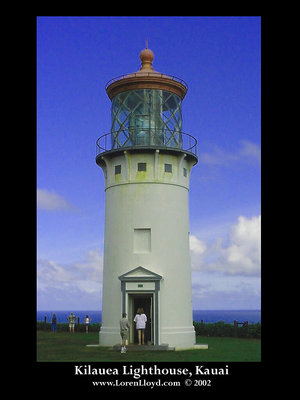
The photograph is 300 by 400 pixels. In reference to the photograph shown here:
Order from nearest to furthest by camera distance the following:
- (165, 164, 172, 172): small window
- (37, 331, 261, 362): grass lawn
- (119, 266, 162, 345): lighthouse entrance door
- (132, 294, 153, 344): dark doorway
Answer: (37, 331, 261, 362): grass lawn, (119, 266, 162, 345): lighthouse entrance door, (132, 294, 153, 344): dark doorway, (165, 164, 172, 172): small window

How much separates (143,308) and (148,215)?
450 centimetres

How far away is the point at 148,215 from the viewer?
26312mm

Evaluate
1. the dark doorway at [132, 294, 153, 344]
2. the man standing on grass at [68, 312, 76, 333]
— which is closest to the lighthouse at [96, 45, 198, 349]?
the dark doorway at [132, 294, 153, 344]

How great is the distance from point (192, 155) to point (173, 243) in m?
4.54

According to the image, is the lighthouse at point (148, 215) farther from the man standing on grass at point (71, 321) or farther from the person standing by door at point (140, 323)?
the man standing on grass at point (71, 321)

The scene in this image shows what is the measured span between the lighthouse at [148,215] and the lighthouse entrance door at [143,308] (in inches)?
1.8

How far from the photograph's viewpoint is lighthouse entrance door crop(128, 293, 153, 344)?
25.9 m

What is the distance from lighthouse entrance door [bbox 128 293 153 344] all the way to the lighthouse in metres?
0.05

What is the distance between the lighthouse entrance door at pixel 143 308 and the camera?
25891mm

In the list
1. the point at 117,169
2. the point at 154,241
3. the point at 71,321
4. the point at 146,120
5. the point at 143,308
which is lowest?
the point at 71,321

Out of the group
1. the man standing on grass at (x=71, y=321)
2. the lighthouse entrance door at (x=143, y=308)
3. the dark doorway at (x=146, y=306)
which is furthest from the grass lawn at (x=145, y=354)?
the man standing on grass at (x=71, y=321)

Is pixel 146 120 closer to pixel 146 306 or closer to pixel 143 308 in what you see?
pixel 146 306

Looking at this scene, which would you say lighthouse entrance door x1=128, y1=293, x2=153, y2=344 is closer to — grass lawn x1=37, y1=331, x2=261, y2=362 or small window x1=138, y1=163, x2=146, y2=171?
grass lawn x1=37, y1=331, x2=261, y2=362

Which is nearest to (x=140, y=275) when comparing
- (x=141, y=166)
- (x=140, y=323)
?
(x=140, y=323)
